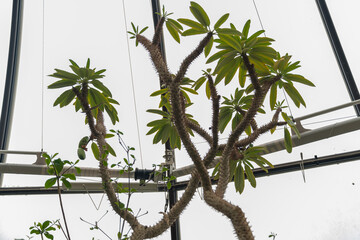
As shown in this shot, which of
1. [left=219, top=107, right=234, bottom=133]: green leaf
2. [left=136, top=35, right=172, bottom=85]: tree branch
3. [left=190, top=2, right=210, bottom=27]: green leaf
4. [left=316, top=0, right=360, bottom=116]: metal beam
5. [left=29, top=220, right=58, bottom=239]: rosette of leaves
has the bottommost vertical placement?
[left=29, top=220, right=58, bottom=239]: rosette of leaves

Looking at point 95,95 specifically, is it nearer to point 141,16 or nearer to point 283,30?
point 283,30

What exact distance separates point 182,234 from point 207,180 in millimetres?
3262

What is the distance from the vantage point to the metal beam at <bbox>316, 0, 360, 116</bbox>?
3.38 metres

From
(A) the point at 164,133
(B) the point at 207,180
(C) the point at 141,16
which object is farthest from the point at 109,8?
A: (B) the point at 207,180

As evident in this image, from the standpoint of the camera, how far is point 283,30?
4.32m

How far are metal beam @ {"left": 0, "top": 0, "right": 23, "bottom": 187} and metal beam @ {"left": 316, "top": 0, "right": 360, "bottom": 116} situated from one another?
14.5 feet

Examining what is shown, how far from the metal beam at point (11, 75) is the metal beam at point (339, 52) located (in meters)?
4.41

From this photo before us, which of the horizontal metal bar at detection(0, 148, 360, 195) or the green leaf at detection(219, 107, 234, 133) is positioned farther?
the horizontal metal bar at detection(0, 148, 360, 195)

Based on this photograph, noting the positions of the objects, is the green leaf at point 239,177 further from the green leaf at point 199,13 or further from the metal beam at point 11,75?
the metal beam at point 11,75

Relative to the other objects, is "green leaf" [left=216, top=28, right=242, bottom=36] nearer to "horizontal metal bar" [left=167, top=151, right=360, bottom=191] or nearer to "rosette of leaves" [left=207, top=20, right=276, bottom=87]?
"rosette of leaves" [left=207, top=20, right=276, bottom=87]

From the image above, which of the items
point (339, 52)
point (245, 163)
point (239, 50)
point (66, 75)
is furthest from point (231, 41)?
point (339, 52)

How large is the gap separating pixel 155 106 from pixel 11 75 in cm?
232

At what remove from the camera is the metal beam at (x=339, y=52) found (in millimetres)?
3383

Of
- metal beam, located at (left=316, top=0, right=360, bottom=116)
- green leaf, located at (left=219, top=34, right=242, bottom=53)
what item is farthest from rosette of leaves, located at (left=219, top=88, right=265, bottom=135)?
metal beam, located at (left=316, top=0, right=360, bottom=116)
